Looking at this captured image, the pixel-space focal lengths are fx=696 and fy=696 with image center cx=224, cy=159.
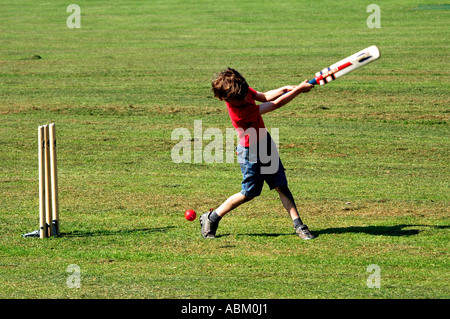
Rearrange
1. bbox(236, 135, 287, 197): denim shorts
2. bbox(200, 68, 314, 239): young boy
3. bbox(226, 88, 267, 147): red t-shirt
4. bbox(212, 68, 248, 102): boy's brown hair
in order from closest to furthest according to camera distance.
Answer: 1. bbox(212, 68, 248, 102): boy's brown hair
2. bbox(200, 68, 314, 239): young boy
3. bbox(226, 88, 267, 147): red t-shirt
4. bbox(236, 135, 287, 197): denim shorts

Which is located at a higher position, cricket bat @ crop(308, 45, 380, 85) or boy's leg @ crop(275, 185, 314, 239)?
cricket bat @ crop(308, 45, 380, 85)

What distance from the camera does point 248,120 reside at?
27.4ft

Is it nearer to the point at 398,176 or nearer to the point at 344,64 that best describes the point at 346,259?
the point at 344,64

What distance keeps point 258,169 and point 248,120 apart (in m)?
0.62

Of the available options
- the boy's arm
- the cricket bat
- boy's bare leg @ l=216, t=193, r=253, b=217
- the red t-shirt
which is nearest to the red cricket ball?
boy's bare leg @ l=216, t=193, r=253, b=217

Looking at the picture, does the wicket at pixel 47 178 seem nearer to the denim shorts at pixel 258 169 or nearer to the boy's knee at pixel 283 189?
the denim shorts at pixel 258 169

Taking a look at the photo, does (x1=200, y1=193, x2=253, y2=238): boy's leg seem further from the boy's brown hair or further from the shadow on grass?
the boy's brown hair

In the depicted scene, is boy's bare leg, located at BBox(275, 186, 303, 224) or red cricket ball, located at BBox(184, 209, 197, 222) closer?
boy's bare leg, located at BBox(275, 186, 303, 224)

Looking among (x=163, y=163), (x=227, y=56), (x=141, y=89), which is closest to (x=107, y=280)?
(x=163, y=163)

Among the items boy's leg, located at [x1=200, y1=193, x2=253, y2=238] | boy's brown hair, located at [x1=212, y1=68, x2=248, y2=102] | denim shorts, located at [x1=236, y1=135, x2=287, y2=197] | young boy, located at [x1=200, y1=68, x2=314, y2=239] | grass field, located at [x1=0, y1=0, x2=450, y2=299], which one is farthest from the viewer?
boy's leg, located at [x1=200, y1=193, x2=253, y2=238]

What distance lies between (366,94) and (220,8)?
22748 mm

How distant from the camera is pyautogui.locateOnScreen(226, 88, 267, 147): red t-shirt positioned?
327 inches

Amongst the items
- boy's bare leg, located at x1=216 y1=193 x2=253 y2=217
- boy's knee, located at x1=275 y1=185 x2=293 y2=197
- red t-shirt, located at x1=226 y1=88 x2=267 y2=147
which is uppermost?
red t-shirt, located at x1=226 y1=88 x2=267 y2=147

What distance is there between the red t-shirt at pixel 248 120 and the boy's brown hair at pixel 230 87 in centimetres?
22
